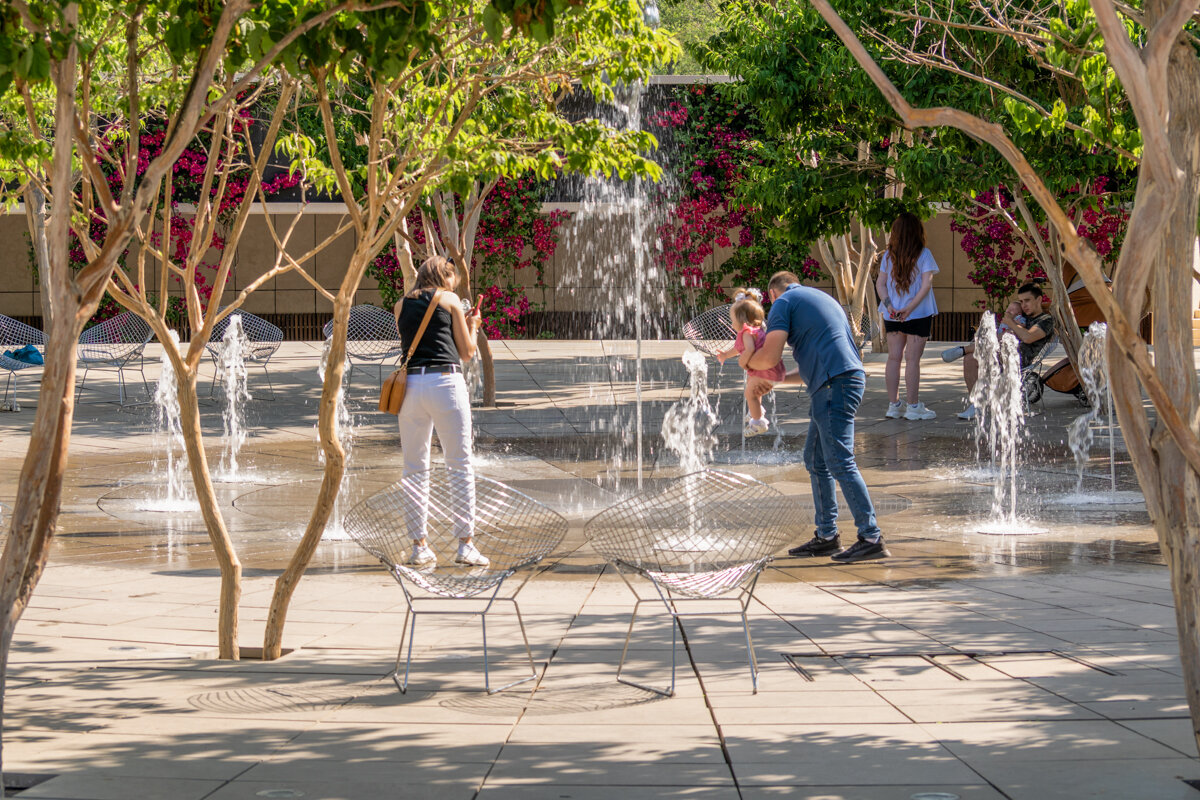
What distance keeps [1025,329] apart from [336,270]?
15.0 metres

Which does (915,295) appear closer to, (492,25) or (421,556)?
(421,556)

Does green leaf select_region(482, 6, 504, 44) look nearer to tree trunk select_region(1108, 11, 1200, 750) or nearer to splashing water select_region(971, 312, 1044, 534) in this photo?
tree trunk select_region(1108, 11, 1200, 750)

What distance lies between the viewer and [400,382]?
7.05 metres

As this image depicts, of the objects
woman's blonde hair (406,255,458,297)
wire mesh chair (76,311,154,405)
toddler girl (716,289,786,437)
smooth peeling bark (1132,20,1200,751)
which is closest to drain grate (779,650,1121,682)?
smooth peeling bark (1132,20,1200,751)

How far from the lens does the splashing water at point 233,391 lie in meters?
11.8

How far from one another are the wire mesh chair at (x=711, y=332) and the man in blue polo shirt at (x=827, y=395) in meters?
6.93

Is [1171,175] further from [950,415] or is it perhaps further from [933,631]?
[950,415]

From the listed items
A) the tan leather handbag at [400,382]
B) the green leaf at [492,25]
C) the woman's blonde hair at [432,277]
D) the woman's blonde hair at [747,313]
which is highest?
the green leaf at [492,25]

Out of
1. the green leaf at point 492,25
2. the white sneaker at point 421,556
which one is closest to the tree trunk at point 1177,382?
the green leaf at point 492,25

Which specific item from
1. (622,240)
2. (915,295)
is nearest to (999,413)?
(915,295)

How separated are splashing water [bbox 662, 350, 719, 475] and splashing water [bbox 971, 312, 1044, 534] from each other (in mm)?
2383

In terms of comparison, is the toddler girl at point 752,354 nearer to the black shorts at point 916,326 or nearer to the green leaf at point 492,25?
the green leaf at point 492,25

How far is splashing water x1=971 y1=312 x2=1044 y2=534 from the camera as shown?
946 centimetres

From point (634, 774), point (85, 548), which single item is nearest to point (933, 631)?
point (634, 774)
